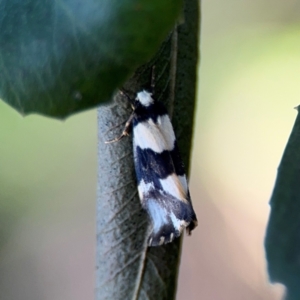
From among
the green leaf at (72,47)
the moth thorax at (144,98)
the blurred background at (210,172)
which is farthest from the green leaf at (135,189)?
the blurred background at (210,172)

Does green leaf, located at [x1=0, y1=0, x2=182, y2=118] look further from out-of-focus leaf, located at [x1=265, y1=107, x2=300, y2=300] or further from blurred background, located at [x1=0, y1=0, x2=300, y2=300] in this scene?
blurred background, located at [x1=0, y1=0, x2=300, y2=300]

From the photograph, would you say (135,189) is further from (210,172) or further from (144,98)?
(210,172)

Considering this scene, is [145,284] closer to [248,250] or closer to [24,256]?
[248,250]

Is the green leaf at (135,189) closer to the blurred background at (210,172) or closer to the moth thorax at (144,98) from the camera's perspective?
the moth thorax at (144,98)

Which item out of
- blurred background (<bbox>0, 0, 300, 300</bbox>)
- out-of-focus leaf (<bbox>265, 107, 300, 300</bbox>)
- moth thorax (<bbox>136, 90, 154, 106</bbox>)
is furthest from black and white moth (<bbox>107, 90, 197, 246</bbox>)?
blurred background (<bbox>0, 0, 300, 300</bbox>)

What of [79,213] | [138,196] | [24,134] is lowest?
[138,196]

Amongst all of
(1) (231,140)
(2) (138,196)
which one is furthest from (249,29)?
(2) (138,196)
